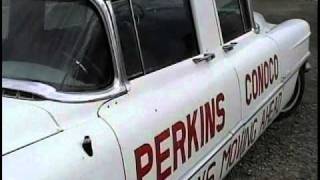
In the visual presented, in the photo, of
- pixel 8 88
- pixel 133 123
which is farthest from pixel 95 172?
pixel 8 88

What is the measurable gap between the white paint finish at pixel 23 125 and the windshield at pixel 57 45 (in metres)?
0.24

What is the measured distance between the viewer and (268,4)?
13.3 m

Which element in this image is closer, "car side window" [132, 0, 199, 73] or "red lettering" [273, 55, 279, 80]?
"car side window" [132, 0, 199, 73]

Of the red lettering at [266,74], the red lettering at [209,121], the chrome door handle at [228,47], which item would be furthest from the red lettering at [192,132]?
the red lettering at [266,74]

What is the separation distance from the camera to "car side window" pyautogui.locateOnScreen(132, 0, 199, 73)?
3.06 meters

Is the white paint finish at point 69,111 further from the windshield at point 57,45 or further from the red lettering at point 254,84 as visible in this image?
the red lettering at point 254,84

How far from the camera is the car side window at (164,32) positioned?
3.06m

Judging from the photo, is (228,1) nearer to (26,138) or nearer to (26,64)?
(26,64)

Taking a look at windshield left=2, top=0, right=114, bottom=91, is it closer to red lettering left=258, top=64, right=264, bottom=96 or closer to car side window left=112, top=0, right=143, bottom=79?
car side window left=112, top=0, right=143, bottom=79

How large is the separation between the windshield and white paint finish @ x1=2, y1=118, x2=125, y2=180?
299 millimetres

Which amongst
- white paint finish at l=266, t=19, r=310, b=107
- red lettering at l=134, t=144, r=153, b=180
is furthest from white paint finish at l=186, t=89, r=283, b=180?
red lettering at l=134, t=144, r=153, b=180

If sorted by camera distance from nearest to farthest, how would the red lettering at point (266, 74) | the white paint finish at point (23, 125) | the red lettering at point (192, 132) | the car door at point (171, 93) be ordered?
1. the white paint finish at point (23, 125)
2. the car door at point (171, 93)
3. the red lettering at point (192, 132)
4. the red lettering at point (266, 74)

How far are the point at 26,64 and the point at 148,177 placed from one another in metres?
0.73

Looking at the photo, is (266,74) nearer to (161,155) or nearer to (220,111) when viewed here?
(220,111)
